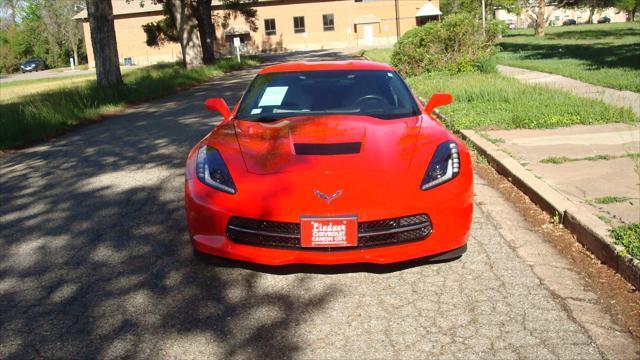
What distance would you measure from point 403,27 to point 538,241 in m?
69.3

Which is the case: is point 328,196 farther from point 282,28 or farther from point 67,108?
point 282,28

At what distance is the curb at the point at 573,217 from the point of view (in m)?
3.69

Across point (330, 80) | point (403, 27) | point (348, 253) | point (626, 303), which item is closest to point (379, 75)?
point (330, 80)

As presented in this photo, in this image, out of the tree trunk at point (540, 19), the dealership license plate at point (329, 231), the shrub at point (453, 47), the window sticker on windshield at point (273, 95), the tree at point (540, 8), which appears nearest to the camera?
the dealership license plate at point (329, 231)

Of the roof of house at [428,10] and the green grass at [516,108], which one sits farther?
the roof of house at [428,10]

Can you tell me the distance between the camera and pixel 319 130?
430 centimetres

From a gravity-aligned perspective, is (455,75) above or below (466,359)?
above

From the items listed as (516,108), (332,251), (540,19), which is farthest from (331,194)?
(540,19)

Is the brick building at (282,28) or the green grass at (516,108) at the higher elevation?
the brick building at (282,28)

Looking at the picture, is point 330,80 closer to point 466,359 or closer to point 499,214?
point 499,214

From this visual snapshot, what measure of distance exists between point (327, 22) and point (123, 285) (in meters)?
64.9

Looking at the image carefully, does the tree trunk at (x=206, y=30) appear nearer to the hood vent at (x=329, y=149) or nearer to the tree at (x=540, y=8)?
the tree at (x=540, y=8)

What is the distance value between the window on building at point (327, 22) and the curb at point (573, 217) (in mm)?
61510

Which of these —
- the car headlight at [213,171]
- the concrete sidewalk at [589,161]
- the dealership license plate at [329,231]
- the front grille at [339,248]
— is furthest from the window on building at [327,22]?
the dealership license plate at [329,231]
